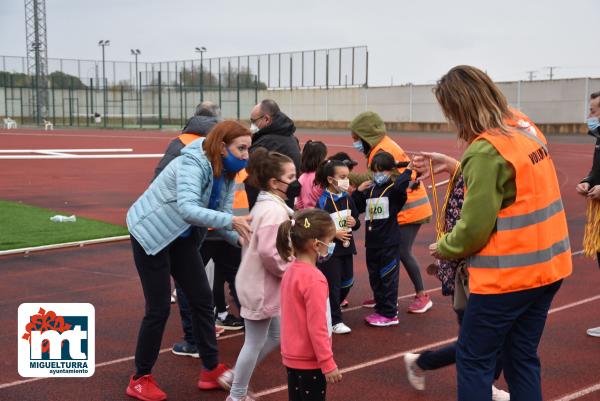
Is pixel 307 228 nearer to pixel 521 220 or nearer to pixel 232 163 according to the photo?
pixel 232 163

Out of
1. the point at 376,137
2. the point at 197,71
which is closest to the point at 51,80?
the point at 197,71

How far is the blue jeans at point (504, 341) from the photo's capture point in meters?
3.62

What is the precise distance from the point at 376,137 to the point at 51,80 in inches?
2338

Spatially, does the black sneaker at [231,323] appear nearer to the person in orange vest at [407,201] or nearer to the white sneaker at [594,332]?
the person in orange vest at [407,201]

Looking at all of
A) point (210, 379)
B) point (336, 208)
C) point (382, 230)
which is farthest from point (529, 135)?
point (382, 230)

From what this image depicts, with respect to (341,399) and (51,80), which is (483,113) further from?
(51,80)

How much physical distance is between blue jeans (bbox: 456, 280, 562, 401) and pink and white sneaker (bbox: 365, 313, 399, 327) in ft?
8.76

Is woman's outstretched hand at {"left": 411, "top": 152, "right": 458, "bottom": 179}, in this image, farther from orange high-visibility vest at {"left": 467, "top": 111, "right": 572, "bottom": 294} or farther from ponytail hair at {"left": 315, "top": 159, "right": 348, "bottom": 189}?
ponytail hair at {"left": 315, "top": 159, "right": 348, "bottom": 189}

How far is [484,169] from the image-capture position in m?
3.49

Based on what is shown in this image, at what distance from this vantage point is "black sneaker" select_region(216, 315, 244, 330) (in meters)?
6.50

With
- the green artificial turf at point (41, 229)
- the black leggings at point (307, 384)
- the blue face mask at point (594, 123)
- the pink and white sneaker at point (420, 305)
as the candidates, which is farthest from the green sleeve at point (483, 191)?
the green artificial turf at point (41, 229)

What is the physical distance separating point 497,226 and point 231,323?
3.46 metres

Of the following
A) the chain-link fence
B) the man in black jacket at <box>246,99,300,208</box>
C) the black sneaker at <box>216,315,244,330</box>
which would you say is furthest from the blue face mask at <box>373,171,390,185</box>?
the chain-link fence

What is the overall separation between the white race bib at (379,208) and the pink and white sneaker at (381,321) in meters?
0.88
